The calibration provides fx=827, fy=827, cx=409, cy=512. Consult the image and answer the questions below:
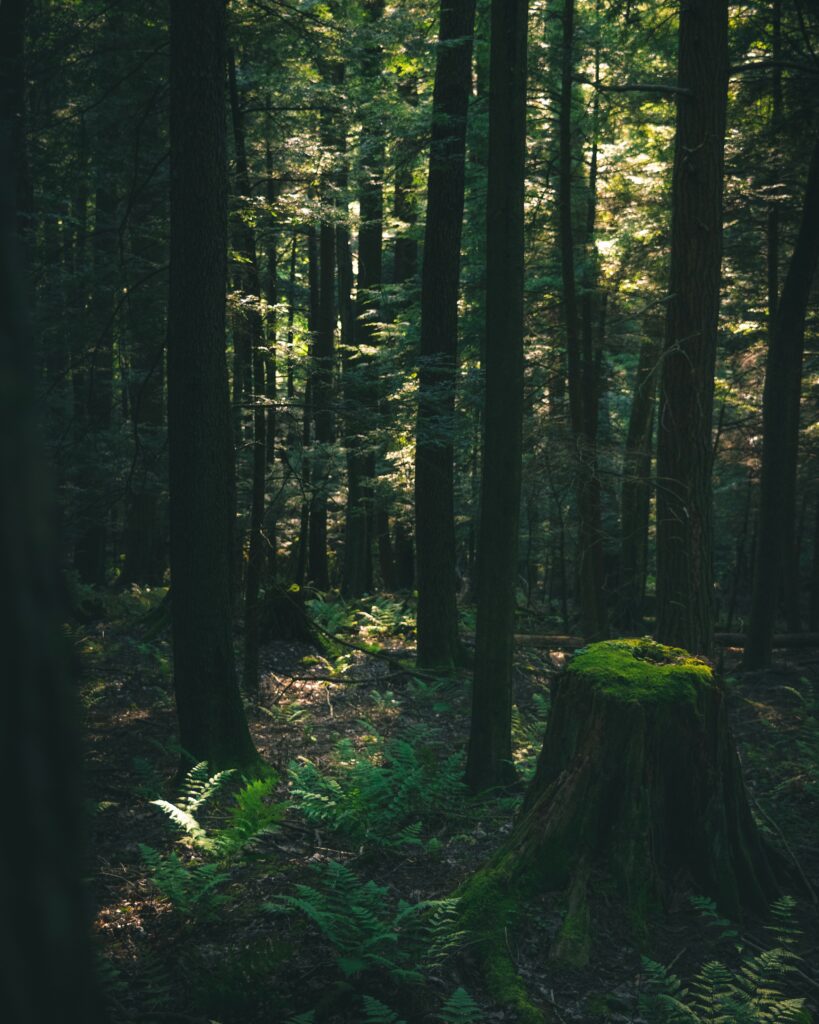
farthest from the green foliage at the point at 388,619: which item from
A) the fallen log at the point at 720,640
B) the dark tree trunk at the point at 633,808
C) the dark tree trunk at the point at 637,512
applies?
the dark tree trunk at the point at 633,808

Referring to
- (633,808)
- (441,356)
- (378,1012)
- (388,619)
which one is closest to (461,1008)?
(378,1012)

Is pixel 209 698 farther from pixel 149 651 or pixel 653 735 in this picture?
pixel 149 651

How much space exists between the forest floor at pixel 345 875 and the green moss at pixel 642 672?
1306mm

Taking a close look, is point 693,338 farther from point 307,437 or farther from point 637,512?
point 637,512

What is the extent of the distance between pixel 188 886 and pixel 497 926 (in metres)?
2.02

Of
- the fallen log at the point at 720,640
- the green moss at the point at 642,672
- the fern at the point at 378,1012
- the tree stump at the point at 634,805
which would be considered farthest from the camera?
the fallen log at the point at 720,640

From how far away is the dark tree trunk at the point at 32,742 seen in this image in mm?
964

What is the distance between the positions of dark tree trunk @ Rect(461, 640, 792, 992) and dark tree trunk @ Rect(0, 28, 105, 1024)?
4.49 meters

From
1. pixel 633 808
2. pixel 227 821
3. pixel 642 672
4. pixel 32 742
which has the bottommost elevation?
pixel 227 821

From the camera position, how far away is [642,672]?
5.68 metres

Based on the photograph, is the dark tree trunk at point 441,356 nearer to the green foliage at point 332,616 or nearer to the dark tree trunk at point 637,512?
the green foliage at point 332,616

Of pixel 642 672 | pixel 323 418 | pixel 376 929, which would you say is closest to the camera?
pixel 376 929

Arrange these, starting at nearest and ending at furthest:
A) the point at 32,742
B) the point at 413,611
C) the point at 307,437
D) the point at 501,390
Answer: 1. the point at 32,742
2. the point at 501,390
3. the point at 307,437
4. the point at 413,611

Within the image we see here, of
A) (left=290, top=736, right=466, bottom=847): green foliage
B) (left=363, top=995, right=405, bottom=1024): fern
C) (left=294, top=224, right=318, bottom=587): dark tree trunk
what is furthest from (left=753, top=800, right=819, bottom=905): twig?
(left=294, top=224, right=318, bottom=587): dark tree trunk
